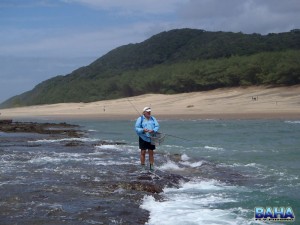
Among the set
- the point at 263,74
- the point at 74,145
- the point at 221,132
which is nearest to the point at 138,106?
the point at 263,74

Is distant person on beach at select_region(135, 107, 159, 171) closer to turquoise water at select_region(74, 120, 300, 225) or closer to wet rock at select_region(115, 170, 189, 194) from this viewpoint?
wet rock at select_region(115, 170, 189, 194)

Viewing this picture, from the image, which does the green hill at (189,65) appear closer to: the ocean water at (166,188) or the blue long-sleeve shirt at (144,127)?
the ocean water at (166,188)

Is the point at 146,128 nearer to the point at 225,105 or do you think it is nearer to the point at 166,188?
the point at 166,188

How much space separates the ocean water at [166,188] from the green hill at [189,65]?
41.4m

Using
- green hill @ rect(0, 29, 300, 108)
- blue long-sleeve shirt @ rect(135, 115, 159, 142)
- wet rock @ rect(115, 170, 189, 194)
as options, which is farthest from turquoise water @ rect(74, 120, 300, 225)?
green hill @ rect(0, 29, 300, 108)

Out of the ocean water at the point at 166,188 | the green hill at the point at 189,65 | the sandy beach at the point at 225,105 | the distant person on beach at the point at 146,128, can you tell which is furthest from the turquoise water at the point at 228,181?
the green hill at the point at 189,65

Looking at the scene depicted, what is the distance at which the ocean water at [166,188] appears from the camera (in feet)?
29.3

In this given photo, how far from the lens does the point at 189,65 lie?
77.4m

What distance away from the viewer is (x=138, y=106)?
6550cm

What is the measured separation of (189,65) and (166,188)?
66828 mm

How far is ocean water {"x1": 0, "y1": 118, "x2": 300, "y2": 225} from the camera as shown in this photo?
352 inches

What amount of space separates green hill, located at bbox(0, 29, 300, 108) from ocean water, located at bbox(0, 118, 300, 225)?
41.4 metres

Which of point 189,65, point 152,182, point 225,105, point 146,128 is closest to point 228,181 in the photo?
point 152,182

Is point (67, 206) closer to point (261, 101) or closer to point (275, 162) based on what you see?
point (275, 162)
